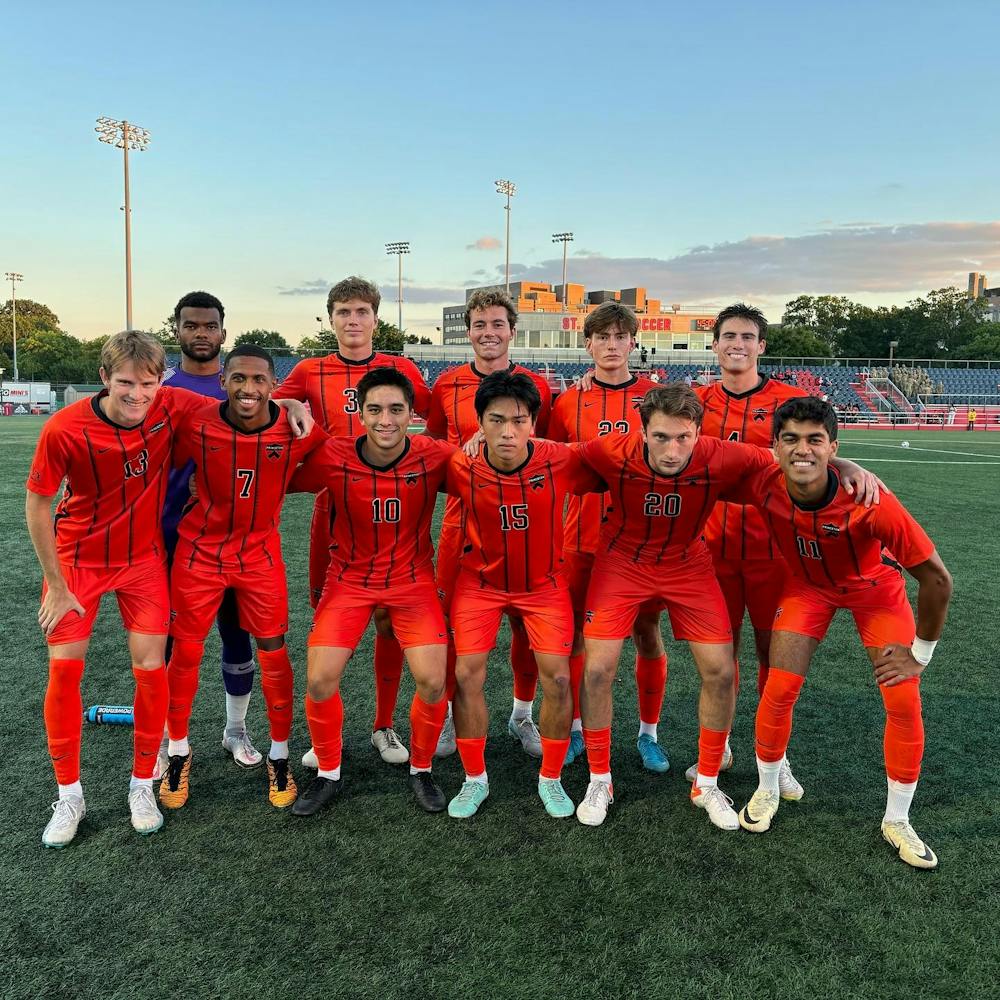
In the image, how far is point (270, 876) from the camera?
2996 mm

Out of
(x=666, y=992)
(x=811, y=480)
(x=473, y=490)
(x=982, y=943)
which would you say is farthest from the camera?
(x=473, y=490)

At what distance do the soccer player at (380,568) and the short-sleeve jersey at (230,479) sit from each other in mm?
148

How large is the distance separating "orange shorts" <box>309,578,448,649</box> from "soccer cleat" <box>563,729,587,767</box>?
0.99 metres

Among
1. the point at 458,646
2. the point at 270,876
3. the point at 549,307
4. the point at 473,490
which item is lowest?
the point at 270,876

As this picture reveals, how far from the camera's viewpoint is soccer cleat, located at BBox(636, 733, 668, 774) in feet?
12.9

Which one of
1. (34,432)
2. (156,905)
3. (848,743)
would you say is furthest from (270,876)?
(34,432)

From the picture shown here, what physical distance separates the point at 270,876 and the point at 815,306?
297 feet

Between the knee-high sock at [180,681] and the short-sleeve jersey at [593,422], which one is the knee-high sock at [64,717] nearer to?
the knee-high sock at [180,681]

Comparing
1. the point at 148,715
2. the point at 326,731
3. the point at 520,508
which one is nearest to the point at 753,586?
the point at 520,508

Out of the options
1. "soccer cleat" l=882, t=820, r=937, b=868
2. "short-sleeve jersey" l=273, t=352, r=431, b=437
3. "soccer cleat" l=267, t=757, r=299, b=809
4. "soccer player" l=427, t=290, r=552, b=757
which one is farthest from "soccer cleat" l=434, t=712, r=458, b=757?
"soccer cleat" l=882, t=820, r=937, b=868

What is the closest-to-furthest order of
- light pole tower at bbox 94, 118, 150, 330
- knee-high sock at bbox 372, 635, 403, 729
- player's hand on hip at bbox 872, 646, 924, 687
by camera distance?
player's hand on hip at bbox 872, 646, 924, 687 → knee-high sock at bbox 372, 635, 403, 729 → light pole tower at bbox 94, 118, 150, 330

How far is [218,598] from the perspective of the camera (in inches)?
145

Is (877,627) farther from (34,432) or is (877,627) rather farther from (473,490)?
(34,432)

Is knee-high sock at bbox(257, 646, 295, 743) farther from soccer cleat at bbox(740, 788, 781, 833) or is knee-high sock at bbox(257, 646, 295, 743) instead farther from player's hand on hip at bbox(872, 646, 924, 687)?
player's hand on hip at bbox(872, 646, 924, 687)
